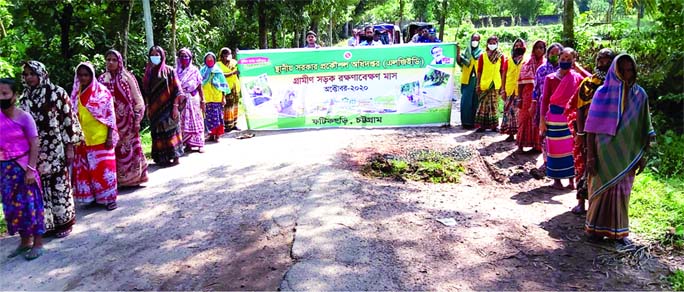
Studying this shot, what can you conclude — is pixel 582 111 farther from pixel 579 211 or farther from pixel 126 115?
pixel 126 115

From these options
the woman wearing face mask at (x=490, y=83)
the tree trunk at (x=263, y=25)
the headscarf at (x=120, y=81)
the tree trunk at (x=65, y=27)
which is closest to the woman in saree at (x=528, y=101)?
the woman wearing face mask at (x=490, y=83)

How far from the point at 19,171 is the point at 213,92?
4.85 m

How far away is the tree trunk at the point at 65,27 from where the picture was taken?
1003cm

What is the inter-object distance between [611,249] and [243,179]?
3.91 meters

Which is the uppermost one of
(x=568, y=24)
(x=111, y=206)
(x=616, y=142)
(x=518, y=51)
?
(x=568, y=24)

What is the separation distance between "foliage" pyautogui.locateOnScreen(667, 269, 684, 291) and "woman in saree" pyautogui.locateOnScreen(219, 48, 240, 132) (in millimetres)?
7300

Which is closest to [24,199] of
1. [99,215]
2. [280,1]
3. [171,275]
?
[99,215]

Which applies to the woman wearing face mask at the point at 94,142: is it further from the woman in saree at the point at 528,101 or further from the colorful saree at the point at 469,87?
the colorful saree at the point at 469,87

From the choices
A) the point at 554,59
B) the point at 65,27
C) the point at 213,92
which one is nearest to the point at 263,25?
the point at 65,27

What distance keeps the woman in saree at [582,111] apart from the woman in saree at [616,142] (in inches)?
9.6

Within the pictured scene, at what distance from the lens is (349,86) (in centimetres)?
905

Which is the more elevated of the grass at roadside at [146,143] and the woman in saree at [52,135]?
the woman in saree at [52,135]

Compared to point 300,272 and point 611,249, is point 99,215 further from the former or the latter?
point 611,249

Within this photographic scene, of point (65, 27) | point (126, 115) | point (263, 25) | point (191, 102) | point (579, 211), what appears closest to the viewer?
point (579, 211)
